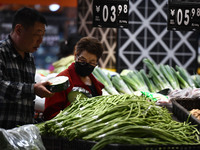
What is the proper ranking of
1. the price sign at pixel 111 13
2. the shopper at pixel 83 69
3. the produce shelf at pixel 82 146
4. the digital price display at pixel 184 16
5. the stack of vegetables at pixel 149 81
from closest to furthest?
the produce shelf at pixel 82 146 < the shopper at pixel 83 69 < the price sign at pixel 111 13 < the digital price display at pixel 184 16 < the stack of vegetables at pixel 149 81

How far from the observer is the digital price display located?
14.3 feet

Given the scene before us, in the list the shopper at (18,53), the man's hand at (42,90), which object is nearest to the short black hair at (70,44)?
the shopper at (18,53)

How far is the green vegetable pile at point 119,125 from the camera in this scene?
6.41 feet

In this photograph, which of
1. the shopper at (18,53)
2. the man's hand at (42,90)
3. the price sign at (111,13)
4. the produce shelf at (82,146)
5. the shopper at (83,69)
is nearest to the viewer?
the produce shelf at (82,146)

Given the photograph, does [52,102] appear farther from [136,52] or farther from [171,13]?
[136,52]

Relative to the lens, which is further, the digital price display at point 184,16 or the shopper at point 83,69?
the digital price display at point 184,16

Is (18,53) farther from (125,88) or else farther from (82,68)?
(125,88)

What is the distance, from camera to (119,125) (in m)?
2.03

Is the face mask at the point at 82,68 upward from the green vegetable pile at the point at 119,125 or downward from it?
upward

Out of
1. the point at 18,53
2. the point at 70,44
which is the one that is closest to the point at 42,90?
the point at 18,53

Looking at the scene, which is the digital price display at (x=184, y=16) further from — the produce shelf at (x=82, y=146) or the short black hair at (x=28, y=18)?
the produce shelf at (x=82, y=146)

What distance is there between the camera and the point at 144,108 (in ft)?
7.57

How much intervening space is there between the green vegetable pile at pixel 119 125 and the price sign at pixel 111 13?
1889mm

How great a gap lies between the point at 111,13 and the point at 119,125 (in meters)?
2.41
